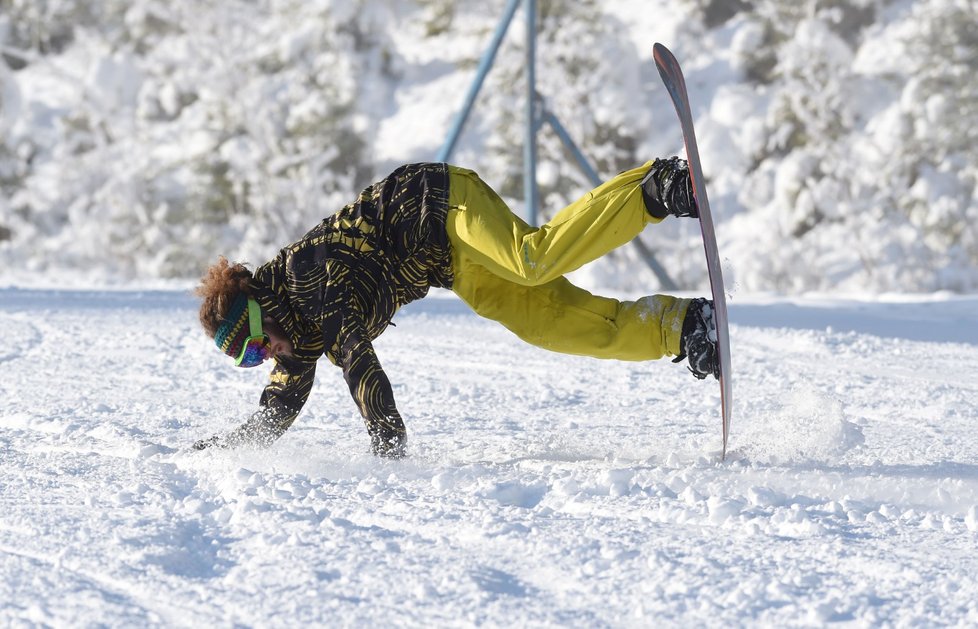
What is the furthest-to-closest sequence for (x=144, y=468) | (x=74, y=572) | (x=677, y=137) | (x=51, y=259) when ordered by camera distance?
(x=51, y=259) → (x=677, y=137) → (x=144, y=468) → (x=74, y=572)

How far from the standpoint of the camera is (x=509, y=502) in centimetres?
257

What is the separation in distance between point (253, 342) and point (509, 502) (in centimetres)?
93

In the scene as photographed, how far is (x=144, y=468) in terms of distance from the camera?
2986mm

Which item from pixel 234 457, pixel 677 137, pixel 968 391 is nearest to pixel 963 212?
pixel 677 137

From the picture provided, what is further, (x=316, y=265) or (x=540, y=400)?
(x=540, y=400)

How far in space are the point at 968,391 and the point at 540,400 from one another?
1.64m

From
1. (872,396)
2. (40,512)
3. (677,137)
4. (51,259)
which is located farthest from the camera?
(51,259)

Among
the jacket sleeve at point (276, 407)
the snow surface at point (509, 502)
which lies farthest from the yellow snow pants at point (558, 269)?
the jacket sleeve at point (276, 407)

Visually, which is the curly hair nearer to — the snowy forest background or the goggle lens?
the goggle lens

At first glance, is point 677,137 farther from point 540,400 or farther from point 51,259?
point 540,400

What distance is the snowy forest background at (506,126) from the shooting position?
1387 cm

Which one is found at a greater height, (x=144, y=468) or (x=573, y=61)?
(x=573, y=61)

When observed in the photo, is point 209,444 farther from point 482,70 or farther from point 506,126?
point 506,126

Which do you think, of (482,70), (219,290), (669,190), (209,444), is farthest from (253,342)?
(482,70)
